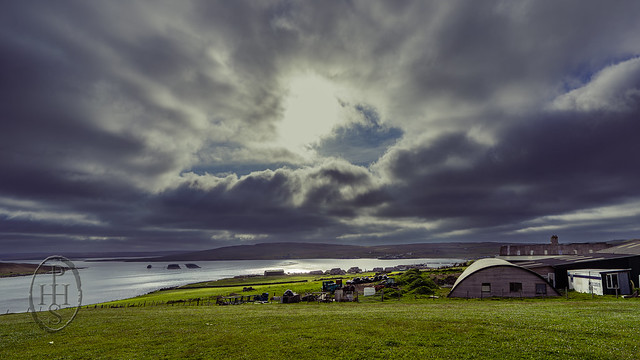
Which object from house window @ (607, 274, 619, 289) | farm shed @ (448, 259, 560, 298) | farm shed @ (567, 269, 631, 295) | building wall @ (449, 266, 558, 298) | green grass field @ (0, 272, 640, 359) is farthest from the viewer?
building wall @ (449, 266, 558, 298)

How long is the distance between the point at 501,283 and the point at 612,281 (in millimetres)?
15045

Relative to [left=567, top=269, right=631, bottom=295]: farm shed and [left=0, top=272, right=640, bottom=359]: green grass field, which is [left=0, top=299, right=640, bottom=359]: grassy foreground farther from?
[left=567, top=269, right=631, bottom=295]: farm shed

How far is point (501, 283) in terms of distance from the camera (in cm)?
5484

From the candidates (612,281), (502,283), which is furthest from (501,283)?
(612,281)

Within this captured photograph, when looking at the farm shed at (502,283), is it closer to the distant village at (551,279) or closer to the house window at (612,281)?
the distant village at (551,279)

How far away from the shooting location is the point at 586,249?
108m

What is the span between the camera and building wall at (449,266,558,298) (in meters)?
53.6

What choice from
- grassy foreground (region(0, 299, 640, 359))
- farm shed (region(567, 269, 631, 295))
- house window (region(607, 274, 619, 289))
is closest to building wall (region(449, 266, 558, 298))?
farm shed (region(567, 269, 631, 295))

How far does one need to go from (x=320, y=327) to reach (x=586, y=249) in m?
120

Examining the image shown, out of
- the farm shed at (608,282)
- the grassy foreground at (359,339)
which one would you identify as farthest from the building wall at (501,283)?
the grassy foreground at (359,339)

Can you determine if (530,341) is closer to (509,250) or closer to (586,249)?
(509,250)

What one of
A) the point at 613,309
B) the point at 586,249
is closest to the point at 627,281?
the point at 613,309

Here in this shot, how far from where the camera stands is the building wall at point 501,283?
176ft

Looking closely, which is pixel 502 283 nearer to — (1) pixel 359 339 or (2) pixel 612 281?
(2) pixel 612 281
